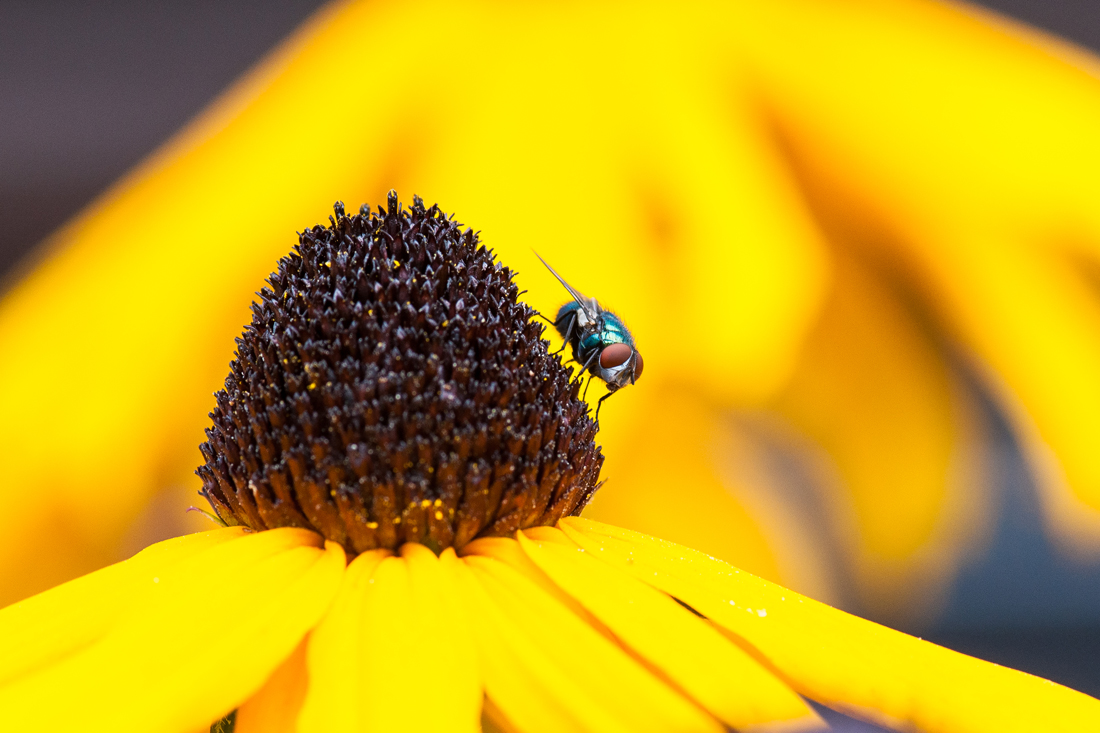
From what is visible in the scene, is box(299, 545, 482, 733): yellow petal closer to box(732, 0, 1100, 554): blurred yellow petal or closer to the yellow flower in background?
the yellow flower in background

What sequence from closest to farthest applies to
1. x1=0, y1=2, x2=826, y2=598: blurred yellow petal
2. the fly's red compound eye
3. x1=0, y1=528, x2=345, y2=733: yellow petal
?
→ x1=0, y1=528, x2=345, y2=733: yellow petal → the fly's red compound eye → x1=0, y1=2, x2=826, y2=598: blurred yellow petal

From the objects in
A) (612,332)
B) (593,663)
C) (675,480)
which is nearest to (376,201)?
(675,480)

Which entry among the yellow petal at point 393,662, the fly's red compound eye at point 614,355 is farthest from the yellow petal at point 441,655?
the fly's red compound eye at point 614,355

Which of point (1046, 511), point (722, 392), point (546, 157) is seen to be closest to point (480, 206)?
point (546, 157)

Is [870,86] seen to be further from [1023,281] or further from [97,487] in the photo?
[97,487]

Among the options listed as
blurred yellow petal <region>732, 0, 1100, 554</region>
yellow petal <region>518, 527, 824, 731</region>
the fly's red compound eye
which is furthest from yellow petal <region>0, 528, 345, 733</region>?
blurred yellow petal <region>732, 0, 1100, 554</region>

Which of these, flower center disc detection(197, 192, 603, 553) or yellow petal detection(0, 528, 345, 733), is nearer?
yellow petal detection(0, 528, 345, 733)

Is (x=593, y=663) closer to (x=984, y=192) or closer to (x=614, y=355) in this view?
(x=614, y=355)
